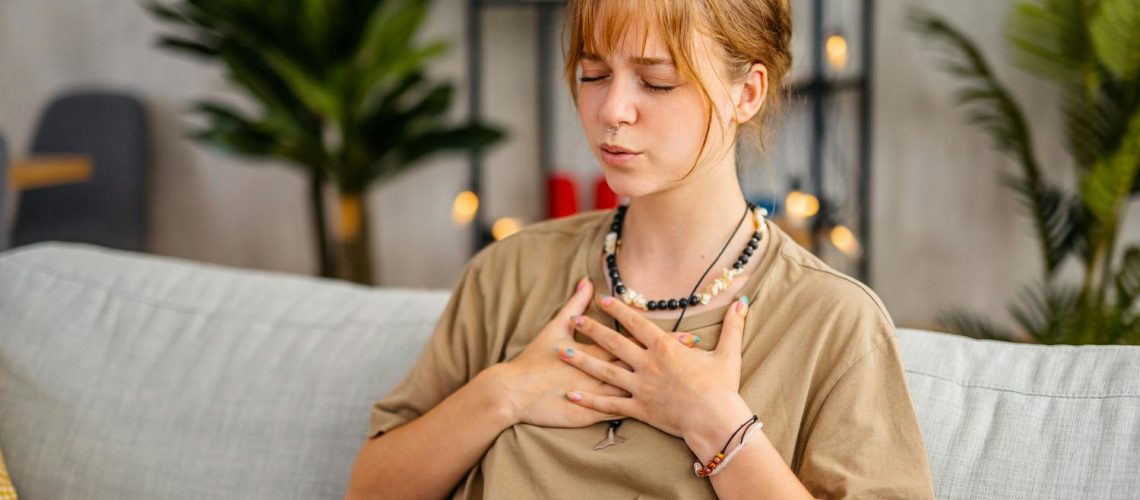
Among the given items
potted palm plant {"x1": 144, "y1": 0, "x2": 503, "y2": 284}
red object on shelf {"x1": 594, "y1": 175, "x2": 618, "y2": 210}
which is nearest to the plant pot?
potted palm plant {"x1": 144, "y1": 0, "x2": 503, "y2": 284}

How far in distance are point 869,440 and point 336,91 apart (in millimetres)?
2267

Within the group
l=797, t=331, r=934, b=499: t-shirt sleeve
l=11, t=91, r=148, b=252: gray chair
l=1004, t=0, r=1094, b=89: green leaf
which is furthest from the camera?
l=11, t=91, r=148, b=252: gray chair

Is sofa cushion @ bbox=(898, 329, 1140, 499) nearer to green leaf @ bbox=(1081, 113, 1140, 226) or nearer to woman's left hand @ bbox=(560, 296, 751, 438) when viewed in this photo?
woman's left hand @ bbox=(560, 296, 751, 438)

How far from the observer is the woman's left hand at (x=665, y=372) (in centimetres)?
108

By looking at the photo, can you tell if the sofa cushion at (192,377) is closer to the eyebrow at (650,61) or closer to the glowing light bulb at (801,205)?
the eyebrow at (650,61)

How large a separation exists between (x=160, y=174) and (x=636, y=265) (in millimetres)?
3435

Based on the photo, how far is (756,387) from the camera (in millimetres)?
1103

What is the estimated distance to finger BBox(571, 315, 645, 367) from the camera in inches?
45.2

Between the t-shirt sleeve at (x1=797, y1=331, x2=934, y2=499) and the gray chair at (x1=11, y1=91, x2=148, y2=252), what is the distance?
346cm

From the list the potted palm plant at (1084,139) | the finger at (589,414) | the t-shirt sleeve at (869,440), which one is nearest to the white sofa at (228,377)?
the t-shirt sleeve at (869,440)

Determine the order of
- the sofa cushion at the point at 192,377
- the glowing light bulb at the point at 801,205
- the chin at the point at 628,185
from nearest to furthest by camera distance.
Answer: the chin at the point at 628,185 < the sofa cushion at the point at 192,377 < the glowing light bulb at the point at 801,205

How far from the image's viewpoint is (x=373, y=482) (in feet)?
4.11

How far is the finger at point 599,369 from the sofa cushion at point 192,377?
0.36 metres

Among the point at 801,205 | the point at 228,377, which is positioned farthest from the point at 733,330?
the point at 801,205
